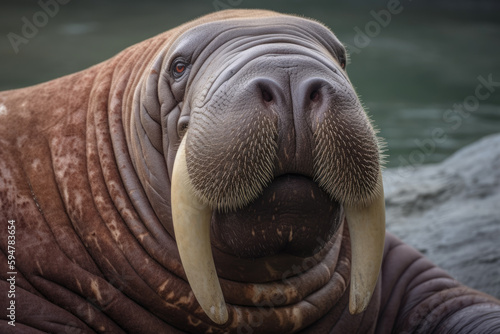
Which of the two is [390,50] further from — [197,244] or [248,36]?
[197,244]

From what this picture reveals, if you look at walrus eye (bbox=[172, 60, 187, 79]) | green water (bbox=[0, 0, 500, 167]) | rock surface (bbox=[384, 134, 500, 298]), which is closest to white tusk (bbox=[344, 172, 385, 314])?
walrus eye (bbox=[172, 60, 187, 79])

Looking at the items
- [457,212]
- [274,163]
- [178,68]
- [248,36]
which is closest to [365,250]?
[274,163]

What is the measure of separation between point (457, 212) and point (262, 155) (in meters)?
3.95

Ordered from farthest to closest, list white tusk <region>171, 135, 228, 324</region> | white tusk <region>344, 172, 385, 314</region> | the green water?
1. the green water
2. white tusk <region>344, 172, 385, 314</region>
3. white tusk <region>171, 135, 228, 324</region>

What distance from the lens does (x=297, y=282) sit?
3.70m

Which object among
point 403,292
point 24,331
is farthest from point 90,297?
point 403,292

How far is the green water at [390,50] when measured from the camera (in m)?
13.6

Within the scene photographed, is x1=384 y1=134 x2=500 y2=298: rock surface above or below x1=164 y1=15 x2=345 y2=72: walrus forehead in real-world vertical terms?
A: below

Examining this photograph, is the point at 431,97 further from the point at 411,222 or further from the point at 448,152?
the point at 411,222

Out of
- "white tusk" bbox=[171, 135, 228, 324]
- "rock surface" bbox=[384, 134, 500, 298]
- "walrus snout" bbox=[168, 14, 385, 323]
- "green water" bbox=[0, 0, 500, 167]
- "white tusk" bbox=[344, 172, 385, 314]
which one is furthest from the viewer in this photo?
"green water" bbox=[0, 0, 500, 167]

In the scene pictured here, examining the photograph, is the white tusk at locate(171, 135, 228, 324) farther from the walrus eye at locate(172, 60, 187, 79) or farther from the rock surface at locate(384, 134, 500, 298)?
the rock surface at locate(384, 134, 500, 298)

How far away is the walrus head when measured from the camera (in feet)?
9.59

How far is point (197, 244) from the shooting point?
10.3ft

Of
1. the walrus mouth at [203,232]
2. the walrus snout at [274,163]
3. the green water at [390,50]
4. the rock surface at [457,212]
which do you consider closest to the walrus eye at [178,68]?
the walrus snout at [274,163]
